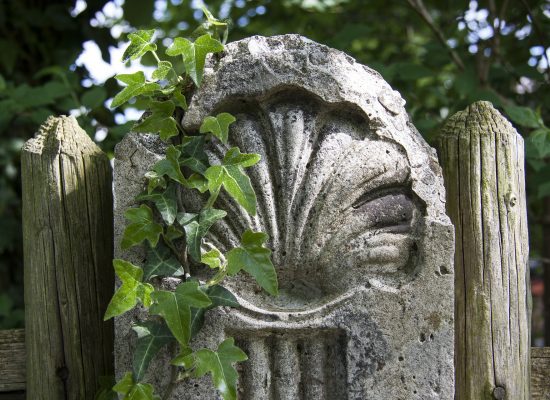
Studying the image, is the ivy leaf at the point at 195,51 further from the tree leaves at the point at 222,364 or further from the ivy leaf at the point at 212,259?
the tree leaves at the point at 222,364

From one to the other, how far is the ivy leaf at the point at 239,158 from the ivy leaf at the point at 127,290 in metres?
0.34

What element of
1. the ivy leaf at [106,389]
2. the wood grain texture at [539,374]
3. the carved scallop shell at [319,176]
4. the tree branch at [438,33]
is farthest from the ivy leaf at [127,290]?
the tree branch at [438,33]

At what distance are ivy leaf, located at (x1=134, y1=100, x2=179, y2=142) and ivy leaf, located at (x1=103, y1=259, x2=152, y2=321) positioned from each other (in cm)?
34

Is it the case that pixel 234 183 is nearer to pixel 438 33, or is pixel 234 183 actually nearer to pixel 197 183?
pixel 197 183

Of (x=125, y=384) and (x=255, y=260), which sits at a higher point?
(x=255, y=260)

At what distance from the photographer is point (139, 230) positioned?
196cm

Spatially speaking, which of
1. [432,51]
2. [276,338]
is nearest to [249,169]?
[276,338]

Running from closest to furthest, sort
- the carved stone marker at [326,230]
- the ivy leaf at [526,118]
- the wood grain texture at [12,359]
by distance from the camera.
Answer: the carved stone marker at [326,230], the wood grain texture at [12,359], the ivy leaf at [526,118]

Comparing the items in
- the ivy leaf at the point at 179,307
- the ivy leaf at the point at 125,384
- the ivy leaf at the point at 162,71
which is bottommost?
the ivy leaf at the point at 125,384

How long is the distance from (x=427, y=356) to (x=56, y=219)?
3.46 ft

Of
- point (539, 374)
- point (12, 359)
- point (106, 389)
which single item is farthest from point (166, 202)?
point (539, 374)

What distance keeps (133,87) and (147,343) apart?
0.64 m

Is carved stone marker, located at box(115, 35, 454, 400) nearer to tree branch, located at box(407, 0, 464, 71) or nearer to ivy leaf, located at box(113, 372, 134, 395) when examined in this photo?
ivy leaf, located at box(113, 372, 134, 395)

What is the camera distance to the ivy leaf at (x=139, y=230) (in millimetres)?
1952
